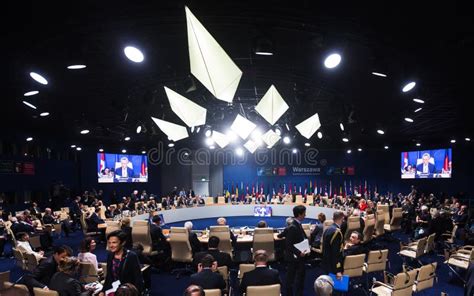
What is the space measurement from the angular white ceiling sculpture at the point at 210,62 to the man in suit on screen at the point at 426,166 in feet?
51.2

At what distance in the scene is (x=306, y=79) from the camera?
27.7 feet

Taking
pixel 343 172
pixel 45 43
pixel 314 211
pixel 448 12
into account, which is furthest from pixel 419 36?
pixel 343 172

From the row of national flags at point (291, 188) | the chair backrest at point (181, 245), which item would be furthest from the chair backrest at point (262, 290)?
the row of national flags at point (291, 188)

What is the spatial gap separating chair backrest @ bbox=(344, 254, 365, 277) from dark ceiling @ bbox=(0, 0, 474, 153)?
10.6ft

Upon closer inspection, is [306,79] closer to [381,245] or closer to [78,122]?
[381,245]

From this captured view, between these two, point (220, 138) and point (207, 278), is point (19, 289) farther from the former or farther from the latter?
point (220, 138)

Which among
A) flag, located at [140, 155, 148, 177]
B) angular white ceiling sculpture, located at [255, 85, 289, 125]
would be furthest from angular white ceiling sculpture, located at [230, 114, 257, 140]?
flag, located at [140, 155, 148, 177]

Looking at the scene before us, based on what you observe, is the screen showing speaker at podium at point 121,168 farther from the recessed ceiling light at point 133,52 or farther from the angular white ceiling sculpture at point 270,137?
the recessed ceiling light at point 133,52

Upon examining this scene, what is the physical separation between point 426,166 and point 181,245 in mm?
17113

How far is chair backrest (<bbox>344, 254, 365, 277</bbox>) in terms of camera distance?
18.0 feet

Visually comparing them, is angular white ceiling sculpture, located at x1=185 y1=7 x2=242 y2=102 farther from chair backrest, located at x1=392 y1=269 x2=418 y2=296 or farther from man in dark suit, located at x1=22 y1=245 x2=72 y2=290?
chair backrest, located at x1=392 y1=269 x2=418 y2=296

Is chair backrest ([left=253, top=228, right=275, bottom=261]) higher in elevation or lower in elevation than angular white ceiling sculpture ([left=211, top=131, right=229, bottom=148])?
lower

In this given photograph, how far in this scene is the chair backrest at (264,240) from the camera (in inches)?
274

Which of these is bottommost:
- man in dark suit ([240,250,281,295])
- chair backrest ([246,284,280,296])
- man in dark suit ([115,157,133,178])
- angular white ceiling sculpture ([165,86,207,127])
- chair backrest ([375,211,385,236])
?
chair backrest ([375,211,385,236])
